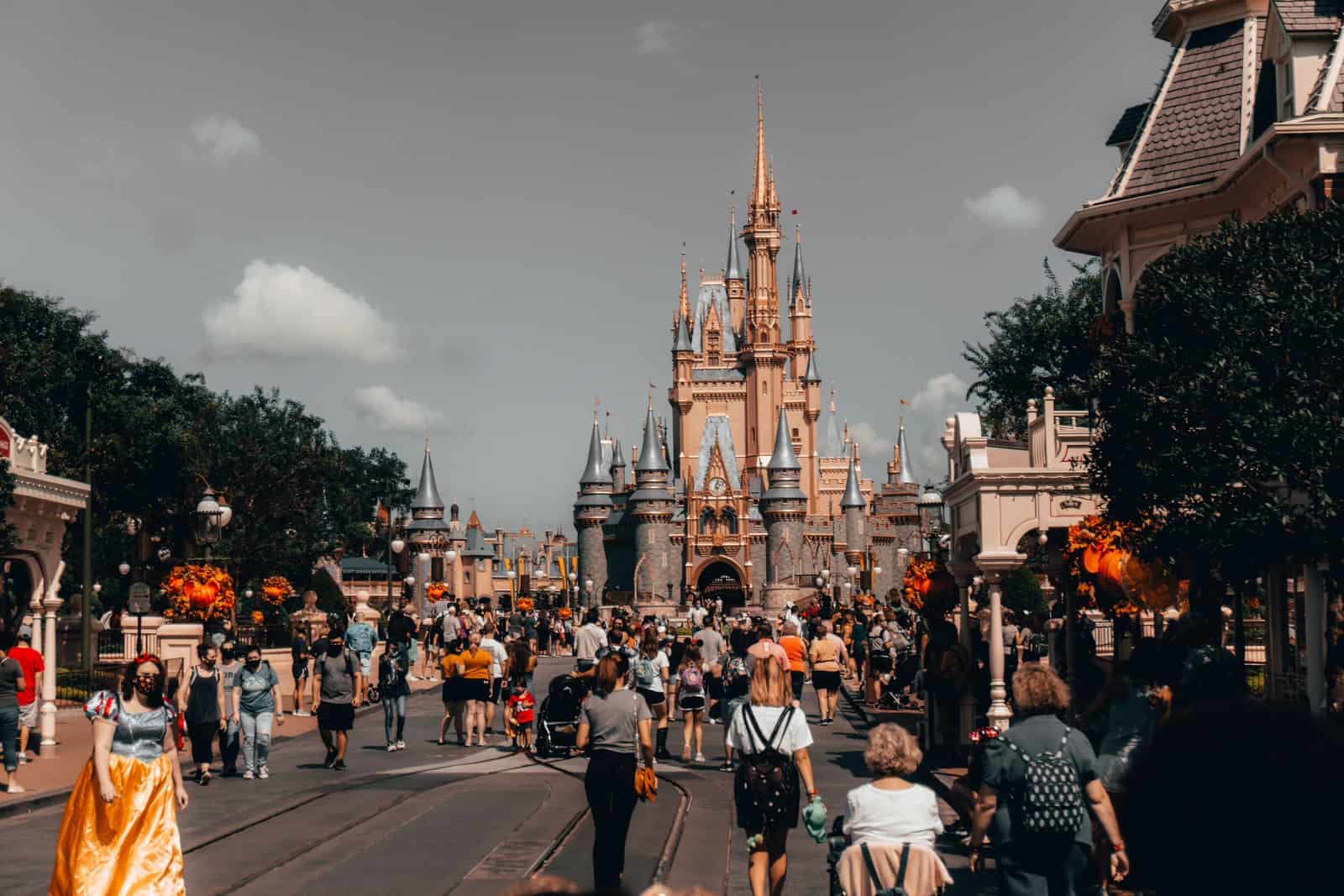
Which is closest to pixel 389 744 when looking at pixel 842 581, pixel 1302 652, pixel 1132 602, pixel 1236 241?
pixel 1132 602

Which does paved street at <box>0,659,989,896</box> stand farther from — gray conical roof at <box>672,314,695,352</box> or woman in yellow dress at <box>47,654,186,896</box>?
gray conical roof at <box>672,314,695,352</box>

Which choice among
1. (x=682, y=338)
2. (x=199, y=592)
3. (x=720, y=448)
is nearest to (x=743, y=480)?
(x=720, y=448)

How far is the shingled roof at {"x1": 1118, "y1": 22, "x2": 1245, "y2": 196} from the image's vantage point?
19094mm

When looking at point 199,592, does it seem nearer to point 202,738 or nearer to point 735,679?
point 202,738

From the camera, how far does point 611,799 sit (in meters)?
9.48

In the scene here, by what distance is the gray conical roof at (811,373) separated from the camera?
141125mm

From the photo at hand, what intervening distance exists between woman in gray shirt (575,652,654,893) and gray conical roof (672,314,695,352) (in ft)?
418

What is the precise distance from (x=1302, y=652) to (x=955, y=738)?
3.98 m

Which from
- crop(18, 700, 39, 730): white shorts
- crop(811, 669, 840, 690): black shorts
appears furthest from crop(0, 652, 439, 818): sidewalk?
crop(811, 669, 840, 690): black shorts

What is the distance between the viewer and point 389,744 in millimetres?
20406

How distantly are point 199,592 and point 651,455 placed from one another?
315 feet

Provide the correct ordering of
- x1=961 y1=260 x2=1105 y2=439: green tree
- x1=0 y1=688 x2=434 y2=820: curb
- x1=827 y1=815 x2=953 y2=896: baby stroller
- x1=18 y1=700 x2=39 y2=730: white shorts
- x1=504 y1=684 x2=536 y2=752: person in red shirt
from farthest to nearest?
x1=961 y1=260 x2=1105 y2=439: green tree < x1=504 y1=684 x2=536 y2=752: person in red shirt < x1=18 y1=700 x2=39 y2=730: white shorts < x1=0 y1=688 x2=434 y2=820: curb < x1=827 y1=815 x2=953 y2=896: baby stroller

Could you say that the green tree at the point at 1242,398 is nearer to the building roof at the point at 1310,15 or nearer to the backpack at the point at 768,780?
the building roof at the point at 1310,15

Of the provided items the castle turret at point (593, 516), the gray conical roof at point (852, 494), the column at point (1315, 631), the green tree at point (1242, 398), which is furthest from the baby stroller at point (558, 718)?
the gray conical roof at point (852, 494)
